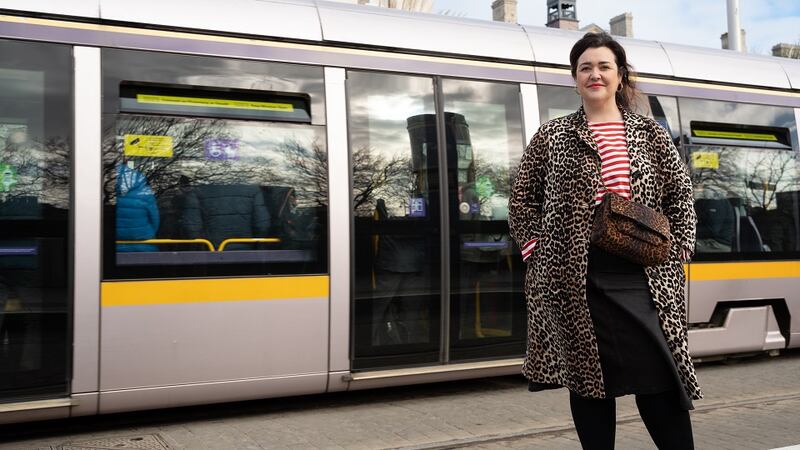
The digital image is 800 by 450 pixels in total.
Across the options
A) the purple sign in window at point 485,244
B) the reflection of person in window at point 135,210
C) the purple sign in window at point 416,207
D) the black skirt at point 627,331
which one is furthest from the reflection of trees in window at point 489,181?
the black skirt at point 627,331

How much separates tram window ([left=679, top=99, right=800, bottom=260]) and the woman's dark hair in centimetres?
426

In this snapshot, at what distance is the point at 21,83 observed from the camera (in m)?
4.98

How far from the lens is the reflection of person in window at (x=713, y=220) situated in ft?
23.8

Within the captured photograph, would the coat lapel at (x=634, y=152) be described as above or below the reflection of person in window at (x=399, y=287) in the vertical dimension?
above

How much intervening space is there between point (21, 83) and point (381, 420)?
3.17m

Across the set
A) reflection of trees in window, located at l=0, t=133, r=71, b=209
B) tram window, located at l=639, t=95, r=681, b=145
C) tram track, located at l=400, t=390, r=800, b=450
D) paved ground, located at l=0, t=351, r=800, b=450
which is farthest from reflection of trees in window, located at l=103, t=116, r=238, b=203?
tram window, located at l=639, t=95, r=681, b=145

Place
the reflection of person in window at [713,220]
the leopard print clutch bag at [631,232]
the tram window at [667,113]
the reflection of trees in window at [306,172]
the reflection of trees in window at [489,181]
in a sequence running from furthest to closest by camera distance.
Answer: the reflection of person in window at [713,220]
the tram window at [667,113]
the reflection of trees in window at [489,181]
the reflection of trees in window at [306,172]
the leopard print clutch bag at [631,232]

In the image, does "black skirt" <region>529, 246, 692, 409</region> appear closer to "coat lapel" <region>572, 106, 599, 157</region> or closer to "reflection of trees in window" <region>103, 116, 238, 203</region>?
"coat lapel" <region>572, 106, 599, 157</region>

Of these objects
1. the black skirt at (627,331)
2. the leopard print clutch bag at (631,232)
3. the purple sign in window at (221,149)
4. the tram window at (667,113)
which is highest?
the tram window at (667,113)

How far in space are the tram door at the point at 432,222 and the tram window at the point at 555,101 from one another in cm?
26

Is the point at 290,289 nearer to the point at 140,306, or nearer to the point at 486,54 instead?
the point at 140,306

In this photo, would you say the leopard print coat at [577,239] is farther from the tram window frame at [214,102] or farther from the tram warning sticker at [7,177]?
the tram warning sticker at [7,177]

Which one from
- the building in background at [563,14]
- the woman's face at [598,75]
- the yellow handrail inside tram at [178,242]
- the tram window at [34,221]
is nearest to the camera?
the woman's face at [598,75]

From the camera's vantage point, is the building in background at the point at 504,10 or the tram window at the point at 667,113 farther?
the building in background at the point at 504,10
